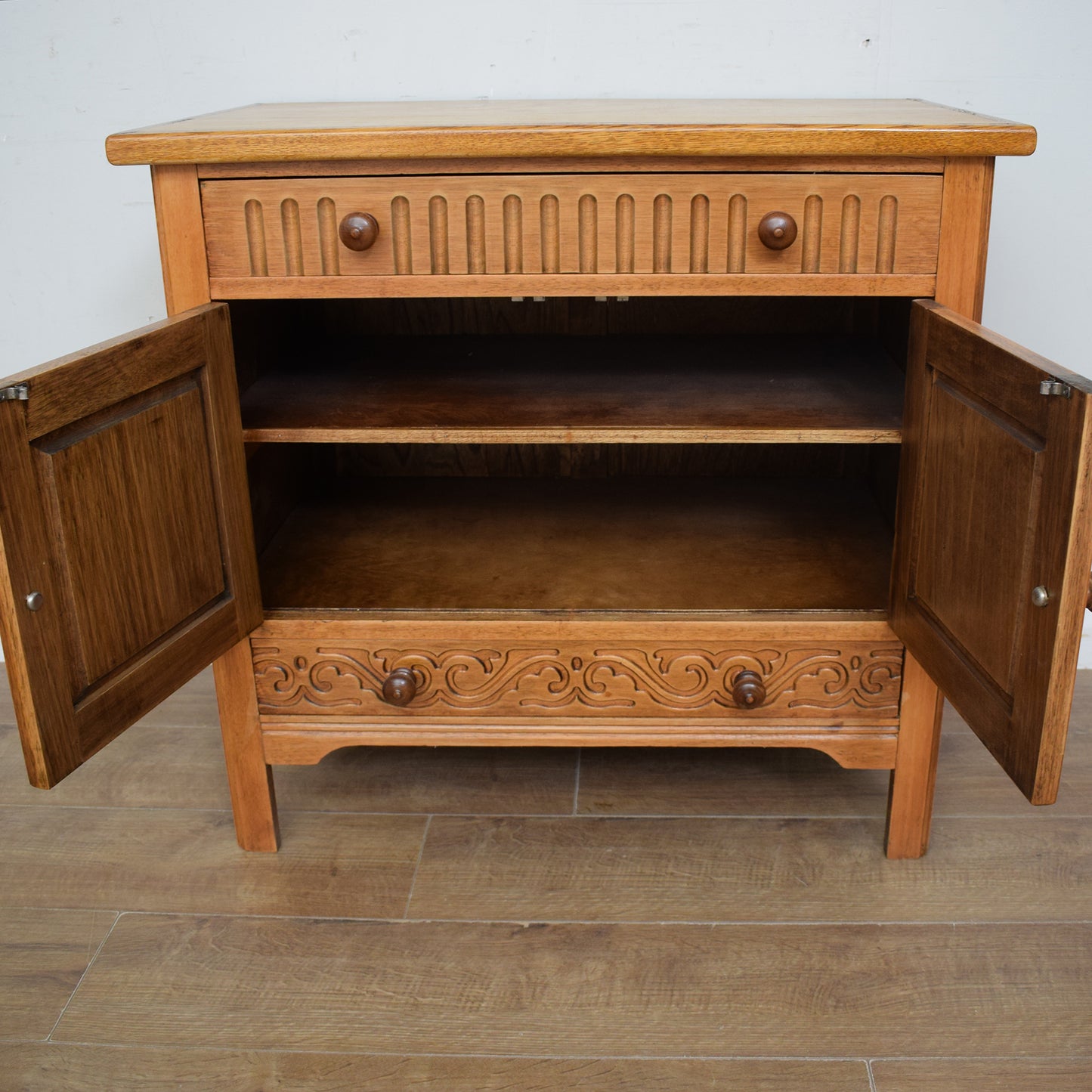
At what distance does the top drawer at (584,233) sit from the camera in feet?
4.71

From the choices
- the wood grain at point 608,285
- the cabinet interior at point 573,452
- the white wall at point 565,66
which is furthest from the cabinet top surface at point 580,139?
the white wall at point 565,66

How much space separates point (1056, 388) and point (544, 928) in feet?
3.27

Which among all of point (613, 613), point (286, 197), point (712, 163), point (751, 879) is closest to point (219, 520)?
point (286, 197)

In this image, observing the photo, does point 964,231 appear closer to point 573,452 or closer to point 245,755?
point 573,452

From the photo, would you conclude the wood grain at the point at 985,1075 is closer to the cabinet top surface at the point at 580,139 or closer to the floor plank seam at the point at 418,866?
the floor plank seam at the point at 418,866

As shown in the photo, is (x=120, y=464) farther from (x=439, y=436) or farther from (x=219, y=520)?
(x=439, y=436)

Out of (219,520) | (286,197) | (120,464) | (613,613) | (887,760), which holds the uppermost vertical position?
(286,197)

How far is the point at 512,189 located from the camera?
1.44m

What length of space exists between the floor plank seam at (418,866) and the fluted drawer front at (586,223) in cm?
89

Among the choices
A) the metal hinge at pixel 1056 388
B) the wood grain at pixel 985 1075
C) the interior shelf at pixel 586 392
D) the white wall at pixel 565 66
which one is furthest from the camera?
the white wall at pixel 565 66

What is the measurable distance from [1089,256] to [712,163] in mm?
1064

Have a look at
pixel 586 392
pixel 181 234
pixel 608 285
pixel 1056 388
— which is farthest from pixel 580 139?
pixel 1056 388

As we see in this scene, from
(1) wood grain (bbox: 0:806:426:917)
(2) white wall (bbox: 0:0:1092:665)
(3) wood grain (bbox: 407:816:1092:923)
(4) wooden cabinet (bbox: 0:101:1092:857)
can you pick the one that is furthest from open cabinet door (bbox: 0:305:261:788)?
(2) white wall (bbox: 0:0:1092:665)

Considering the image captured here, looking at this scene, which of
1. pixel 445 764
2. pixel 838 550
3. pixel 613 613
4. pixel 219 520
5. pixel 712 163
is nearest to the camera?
pixel 712 163
